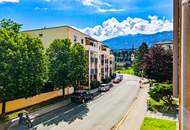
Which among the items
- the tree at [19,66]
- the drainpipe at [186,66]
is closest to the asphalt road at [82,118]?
the tree at [19,66]

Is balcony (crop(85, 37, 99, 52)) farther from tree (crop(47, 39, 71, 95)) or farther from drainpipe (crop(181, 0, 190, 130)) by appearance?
drainpipe (crop(181, 0, 190, 130))

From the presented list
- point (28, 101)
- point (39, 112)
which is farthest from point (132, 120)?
point (28, 101)

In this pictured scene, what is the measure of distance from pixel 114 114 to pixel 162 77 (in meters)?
11.6

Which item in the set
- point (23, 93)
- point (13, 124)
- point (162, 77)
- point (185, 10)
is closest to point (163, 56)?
point (162, 77)

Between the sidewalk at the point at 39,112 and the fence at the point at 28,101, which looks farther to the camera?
the fence at the point at 28,101

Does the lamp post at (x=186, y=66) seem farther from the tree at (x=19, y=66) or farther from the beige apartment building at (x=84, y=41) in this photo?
the beige apartment building at (x=84, y=41)

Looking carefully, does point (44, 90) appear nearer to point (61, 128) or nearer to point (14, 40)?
point (14, 40)

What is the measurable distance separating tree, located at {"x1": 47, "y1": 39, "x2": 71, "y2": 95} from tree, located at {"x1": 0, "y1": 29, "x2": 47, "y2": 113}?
8.38 m

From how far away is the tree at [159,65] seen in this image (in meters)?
34.9

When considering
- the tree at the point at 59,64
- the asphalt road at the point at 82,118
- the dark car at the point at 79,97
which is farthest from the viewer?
the tree at the point at 59,64

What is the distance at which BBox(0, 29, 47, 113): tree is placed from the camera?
22.0 metres

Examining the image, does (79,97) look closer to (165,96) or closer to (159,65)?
(165,96)

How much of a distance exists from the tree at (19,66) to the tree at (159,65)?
15.6m

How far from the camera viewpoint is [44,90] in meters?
33.5
